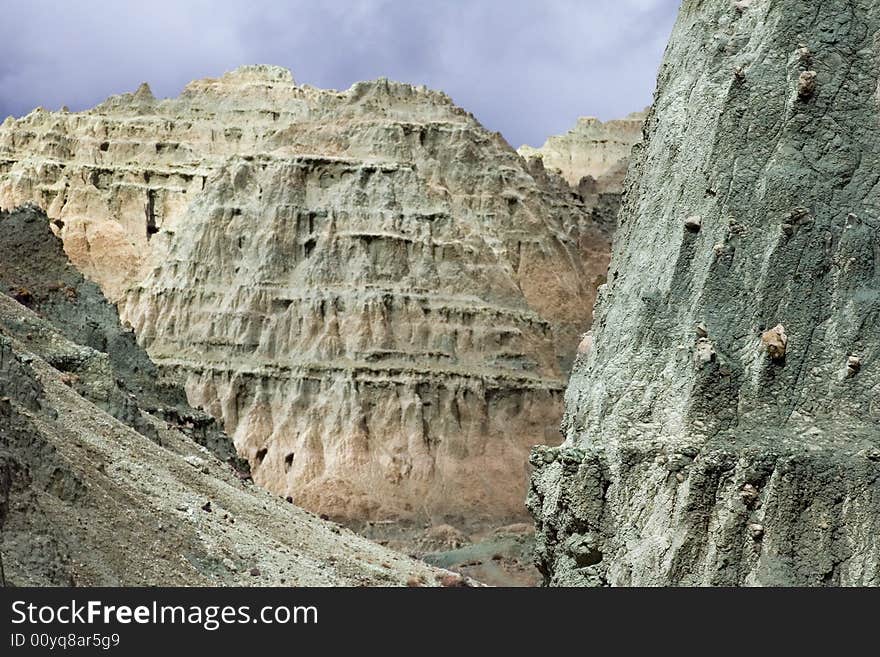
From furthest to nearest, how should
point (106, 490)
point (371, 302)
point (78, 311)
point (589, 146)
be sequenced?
point (589, 146) < point (371, 302) < point (78, 311) < point (106, 490)

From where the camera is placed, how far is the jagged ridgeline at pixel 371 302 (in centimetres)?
7550

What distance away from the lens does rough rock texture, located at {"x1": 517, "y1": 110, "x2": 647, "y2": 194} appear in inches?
5797

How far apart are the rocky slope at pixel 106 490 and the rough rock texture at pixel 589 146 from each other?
103 metres

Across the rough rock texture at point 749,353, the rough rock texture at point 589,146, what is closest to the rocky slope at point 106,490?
the rough rock texture at point 749,353

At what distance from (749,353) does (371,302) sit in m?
59.3

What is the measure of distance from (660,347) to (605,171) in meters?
124

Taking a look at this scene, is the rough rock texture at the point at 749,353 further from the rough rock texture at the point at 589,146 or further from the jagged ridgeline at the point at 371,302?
the rough rock texture at the point at 589,146

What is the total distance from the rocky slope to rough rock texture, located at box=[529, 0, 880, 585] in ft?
20.3

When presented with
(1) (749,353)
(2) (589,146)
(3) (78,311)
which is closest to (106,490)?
(1) (749,353)

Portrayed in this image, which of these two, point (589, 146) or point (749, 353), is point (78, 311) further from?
point (589, 146)

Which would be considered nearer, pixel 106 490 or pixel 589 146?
pixel 106 490

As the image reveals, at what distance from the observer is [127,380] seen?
45.5 metres

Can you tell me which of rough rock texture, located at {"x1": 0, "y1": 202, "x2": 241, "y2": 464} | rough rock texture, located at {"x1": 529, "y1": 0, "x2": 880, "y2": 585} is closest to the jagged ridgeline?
rough rock texture, located at {"x1": 0, "y1": 202, "x2": 241, "y2": 464}

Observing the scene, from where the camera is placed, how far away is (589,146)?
151m
